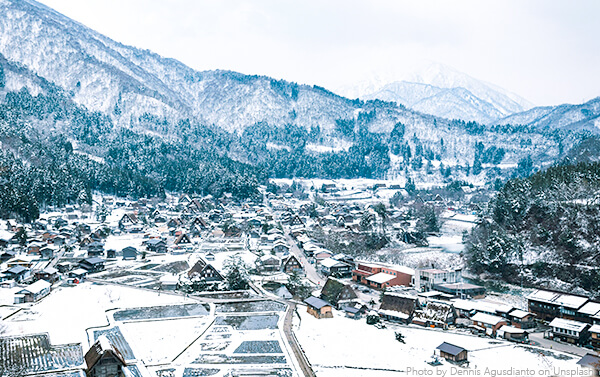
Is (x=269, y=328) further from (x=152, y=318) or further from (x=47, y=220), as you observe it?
(x=47, y=220)

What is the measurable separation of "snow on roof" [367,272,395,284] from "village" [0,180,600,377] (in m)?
0.15

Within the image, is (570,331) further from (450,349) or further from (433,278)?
(433,278)

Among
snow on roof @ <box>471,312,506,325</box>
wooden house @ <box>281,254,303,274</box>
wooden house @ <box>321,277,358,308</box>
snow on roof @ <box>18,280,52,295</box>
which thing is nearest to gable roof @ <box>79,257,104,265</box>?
snow on roof @ <box>18,280,52,295</box>

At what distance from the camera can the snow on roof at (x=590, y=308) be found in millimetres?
24312

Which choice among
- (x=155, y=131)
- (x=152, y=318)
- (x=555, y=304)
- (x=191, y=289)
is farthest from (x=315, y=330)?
(x=155, y=131)

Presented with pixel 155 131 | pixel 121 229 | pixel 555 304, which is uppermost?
pixel 155 131

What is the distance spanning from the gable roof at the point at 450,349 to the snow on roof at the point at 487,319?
5.18 m

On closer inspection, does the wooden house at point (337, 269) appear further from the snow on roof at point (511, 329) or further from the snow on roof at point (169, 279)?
the snow on roof at point (511, 329)

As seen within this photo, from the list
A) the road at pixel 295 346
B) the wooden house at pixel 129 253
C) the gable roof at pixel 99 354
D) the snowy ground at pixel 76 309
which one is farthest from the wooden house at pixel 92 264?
the gable roof at pixel 99 354

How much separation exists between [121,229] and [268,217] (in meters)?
19.5

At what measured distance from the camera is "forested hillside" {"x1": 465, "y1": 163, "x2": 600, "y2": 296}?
3422 centimetres

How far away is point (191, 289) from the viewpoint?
3188 cm

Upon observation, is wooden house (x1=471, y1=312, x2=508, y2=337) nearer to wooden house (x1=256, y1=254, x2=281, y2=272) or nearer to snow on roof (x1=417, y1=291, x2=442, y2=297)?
snow on roof (x1=417, y1=291, x2=442, y2=297)

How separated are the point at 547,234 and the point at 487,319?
1753cm
